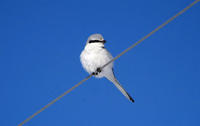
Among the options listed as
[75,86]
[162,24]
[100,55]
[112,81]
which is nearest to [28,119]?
[75,86]

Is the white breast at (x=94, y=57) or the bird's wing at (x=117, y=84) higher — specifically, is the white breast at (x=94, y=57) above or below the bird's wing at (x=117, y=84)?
above

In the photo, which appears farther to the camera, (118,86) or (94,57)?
(118,86)

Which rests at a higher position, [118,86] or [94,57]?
[94,57]

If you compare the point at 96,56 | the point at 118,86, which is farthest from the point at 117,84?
the point at 96,56

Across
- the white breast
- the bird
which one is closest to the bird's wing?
the bird

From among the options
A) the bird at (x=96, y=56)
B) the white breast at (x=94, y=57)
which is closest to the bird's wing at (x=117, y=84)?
the bird at (x=96, y=56)

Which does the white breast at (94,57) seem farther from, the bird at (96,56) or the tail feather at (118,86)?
the tail feather at (118,86)

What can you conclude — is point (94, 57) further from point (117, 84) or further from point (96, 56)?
point (117, 84)

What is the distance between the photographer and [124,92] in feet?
19.5

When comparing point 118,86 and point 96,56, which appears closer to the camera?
point 96,56

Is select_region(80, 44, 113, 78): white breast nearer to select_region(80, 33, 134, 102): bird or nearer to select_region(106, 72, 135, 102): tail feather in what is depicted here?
select_region(80, 33, 134, 102): bird

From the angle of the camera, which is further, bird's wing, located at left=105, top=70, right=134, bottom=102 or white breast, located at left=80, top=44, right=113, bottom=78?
bird's wing, located at left=105, top=70, right=134, bottom=102

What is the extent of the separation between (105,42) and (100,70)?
55 centimetres

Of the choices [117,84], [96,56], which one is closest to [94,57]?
[96,56]
